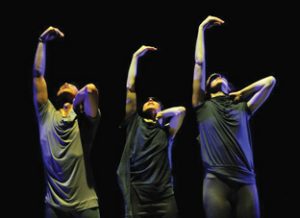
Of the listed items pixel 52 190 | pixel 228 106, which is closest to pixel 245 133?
pixel 228 106

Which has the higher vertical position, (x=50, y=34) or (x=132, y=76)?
(x=50, y=34)

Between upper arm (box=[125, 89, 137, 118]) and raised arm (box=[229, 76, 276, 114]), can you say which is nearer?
raised arm (box=[229, 76, 276, 114])

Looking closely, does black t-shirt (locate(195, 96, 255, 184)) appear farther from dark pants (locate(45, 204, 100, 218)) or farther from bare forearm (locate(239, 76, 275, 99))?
dark pants (locate(45, 204, 100, 218))

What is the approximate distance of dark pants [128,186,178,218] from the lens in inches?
150

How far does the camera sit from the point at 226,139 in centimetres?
362

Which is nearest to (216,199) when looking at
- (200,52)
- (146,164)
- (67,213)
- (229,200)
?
(229,200)

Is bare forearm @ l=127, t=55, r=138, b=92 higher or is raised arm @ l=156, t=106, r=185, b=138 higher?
bare forearm @ l=127, t=55, r=138, b=92

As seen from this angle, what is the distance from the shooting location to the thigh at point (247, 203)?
3.45m

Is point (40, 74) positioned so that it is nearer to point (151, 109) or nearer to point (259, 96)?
point (151, 109)

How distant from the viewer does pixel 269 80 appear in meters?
3.86

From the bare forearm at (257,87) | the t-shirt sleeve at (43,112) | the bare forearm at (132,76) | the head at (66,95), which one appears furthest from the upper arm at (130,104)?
the bare forearm at (257,87)

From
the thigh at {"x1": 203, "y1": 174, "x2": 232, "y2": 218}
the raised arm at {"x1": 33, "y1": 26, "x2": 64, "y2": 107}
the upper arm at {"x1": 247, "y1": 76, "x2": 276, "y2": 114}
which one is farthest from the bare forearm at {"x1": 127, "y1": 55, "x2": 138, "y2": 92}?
the thigh at {"x1": 203, "y1": 174, "x2": 232, "y2": 218}

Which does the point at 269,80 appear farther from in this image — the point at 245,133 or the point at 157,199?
the point at 157,199

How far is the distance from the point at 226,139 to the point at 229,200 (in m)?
0.41
